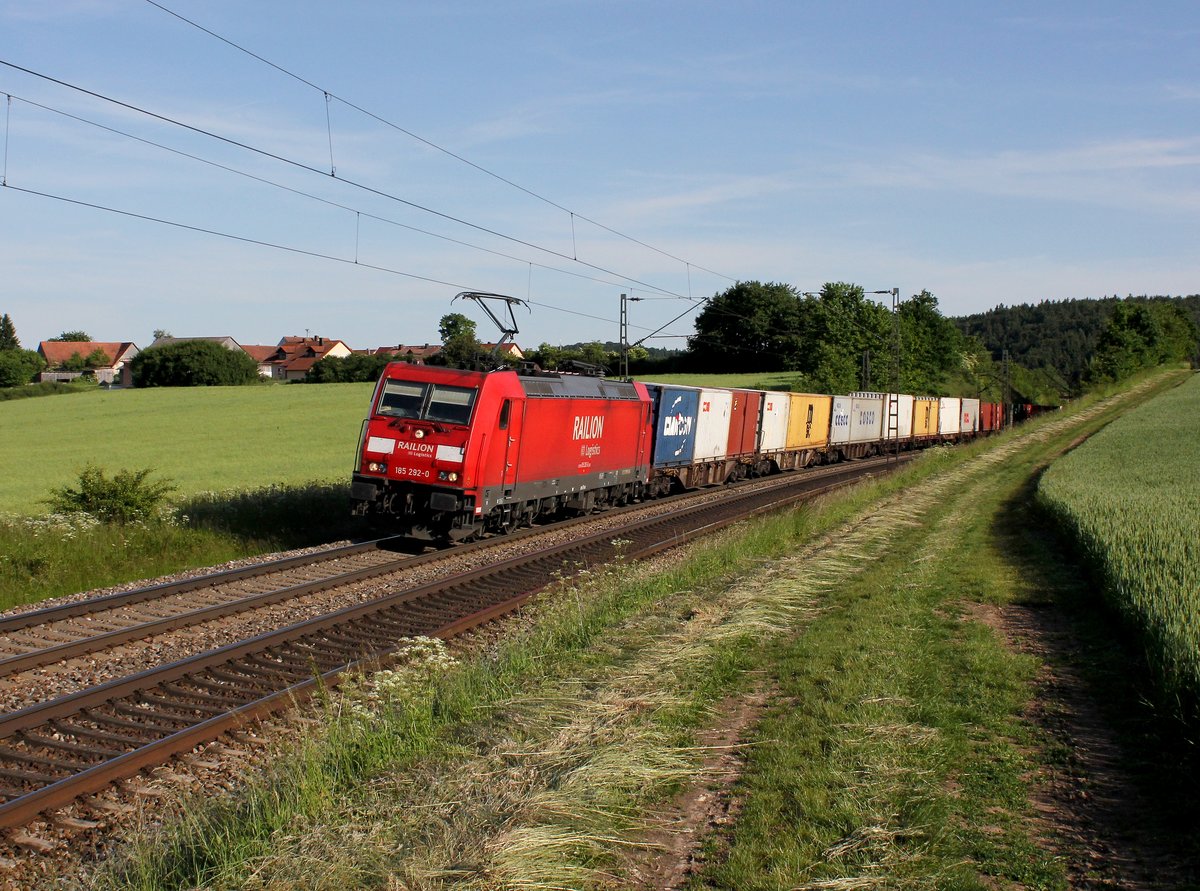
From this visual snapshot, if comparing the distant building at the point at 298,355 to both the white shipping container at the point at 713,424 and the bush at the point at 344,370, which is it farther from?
the white shipping container at the point at 713,424

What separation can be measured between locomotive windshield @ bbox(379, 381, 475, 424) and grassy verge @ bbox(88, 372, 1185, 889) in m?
6.83

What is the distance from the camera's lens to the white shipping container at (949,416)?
2261 inches

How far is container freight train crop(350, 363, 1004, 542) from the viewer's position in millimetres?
17281

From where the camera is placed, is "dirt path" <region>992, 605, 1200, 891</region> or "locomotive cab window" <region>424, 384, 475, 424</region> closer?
"dirt path" <region>992, 605, 1200, 891</region>

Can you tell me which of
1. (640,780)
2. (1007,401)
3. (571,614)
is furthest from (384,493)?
(1007,401)

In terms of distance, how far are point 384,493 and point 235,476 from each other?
17.8 meters

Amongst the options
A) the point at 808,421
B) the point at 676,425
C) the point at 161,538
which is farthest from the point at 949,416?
the point at 161,538

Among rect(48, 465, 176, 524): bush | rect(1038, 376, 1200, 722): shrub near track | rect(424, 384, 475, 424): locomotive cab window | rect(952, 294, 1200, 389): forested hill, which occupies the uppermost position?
rect(952, 294, 1200, 389): forested hill

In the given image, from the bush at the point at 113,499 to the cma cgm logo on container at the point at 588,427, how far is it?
8.27m

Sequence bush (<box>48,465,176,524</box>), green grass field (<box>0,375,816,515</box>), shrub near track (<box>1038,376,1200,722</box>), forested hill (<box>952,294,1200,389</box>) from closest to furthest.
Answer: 1. shrub near track (<box>1038,376,1200,722</box>)
2. bush (<box>48,465,176,524</box>)
3. green grass field (<box>0,375,816,515</box>)
4. forested hill (<box>952,294,1200,389</box>)

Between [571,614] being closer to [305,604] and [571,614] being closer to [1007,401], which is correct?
[305,604]

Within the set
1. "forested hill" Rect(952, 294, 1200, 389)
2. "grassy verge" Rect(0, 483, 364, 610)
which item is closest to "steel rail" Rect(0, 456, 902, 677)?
"grassy verge" Rect(0, 483, 364, 610)

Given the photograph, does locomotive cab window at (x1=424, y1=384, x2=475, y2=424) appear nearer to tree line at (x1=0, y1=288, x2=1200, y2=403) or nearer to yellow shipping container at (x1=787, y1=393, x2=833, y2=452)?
yellow shipping container at (x1=787, y1=393, x2=833, y2=452)

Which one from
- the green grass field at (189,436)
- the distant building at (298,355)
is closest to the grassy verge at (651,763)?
the green grass field at (189,436)
